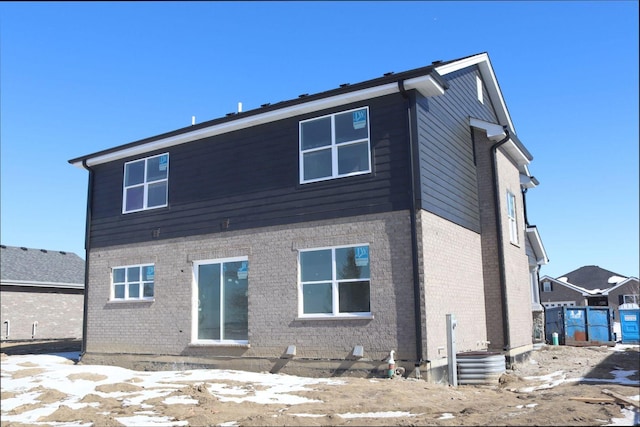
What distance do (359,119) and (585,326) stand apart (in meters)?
15.7

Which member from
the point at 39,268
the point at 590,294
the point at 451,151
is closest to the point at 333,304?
the point at 451,151

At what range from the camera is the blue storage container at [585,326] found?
966 inches

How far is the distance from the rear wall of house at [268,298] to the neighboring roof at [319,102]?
294 centimetres

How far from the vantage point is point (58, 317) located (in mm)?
35781

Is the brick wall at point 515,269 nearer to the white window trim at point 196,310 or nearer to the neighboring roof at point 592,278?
the white window trim at point 196,310

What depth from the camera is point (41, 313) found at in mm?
35031

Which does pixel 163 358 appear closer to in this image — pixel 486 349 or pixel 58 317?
pixel 486 349

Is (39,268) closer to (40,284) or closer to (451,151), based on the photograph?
(40,284)

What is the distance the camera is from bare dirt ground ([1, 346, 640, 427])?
29.1 feet

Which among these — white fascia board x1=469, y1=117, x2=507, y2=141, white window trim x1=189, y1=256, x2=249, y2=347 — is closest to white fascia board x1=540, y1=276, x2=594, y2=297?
white fascia board x1=469, y1=117, x2=507, y2=141

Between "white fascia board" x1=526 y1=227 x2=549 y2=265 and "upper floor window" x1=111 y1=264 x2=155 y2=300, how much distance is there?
1514 centimetres

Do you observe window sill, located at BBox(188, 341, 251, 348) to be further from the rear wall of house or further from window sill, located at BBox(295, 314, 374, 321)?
window sill, located at BBox(295, 314, 374, 321)

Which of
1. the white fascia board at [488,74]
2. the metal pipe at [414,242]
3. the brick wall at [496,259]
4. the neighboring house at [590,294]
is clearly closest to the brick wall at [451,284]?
the metal pipe at [414,242]

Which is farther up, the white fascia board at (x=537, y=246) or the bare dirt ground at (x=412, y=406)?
the white fascia board at (x=537, y=246)
